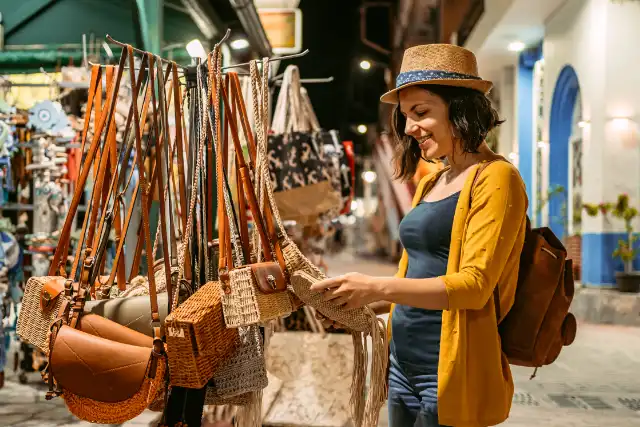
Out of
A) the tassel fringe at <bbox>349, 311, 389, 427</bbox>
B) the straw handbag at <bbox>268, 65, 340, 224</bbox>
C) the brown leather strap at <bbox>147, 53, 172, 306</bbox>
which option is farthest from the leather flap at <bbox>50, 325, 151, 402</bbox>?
the straw handbag at <bbox>268, 65, 340, 224</bbox>

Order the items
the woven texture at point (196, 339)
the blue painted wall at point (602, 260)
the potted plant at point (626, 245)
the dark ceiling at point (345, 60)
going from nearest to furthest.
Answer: the woven texture at point (196, 339), the potted plant at point (626, 245), the blue painted wall at point (602, 260), the dark ceiling at point (345, 60)

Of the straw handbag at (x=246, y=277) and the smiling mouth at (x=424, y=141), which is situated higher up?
the smiling mouth at (x=424, y=141)

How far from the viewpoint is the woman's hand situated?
1.68 meters

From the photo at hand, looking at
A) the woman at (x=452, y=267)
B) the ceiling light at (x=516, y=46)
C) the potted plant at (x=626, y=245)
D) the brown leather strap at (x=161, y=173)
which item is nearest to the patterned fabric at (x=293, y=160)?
the brown leather strap at (x=161, y=173)

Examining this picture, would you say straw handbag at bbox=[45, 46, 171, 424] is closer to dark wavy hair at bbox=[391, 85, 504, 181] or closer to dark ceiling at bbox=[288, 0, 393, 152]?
dark wavy hair at bbox=[391, 85, 504, 181]

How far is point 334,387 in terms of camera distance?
156 inches

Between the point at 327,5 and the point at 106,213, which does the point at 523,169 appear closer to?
the point at 106,213

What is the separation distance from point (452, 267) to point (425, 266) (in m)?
0.12

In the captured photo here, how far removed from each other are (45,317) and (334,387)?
7.80ft

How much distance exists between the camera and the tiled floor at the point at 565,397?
4141mm

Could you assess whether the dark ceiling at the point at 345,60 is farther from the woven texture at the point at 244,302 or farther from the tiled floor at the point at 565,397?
the woven texture at the point at 244,302

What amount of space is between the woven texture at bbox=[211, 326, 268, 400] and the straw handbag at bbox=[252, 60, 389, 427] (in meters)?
0.22

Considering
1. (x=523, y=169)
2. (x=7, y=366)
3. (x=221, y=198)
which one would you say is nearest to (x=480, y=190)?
(x=221, y=198)

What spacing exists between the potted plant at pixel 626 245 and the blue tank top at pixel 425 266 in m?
7.19
